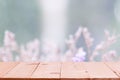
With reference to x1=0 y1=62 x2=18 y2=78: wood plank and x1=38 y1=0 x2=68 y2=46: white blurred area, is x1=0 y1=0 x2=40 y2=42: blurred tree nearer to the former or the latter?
x1=38 y1=0 x2=68 y2=46: white blurred area

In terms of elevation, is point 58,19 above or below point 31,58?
above

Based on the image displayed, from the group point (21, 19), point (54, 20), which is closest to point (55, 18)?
point (54, 20)

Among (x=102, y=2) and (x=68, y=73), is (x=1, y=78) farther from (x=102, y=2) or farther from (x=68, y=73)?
(x=102, y=2)

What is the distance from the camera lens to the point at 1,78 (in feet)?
3.56

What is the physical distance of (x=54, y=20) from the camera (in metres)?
2.73

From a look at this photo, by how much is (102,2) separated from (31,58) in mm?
961

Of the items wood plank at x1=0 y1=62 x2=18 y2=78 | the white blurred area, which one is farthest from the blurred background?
wood plank at x1=0 y1=62 x2=18 y2=78

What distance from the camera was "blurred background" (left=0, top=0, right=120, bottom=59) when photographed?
2.72 meters

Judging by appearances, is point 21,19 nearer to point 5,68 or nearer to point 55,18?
point 55,18

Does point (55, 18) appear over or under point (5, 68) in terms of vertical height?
over

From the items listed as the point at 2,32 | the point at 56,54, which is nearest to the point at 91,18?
the point at 56,54

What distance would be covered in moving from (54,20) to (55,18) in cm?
2

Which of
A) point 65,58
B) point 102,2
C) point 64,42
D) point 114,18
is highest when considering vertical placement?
point 102,2

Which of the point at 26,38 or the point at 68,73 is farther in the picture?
the point at 26,38
